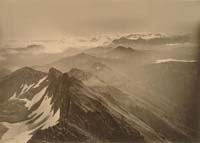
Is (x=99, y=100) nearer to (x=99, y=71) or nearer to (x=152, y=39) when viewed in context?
(x=99, y=71)

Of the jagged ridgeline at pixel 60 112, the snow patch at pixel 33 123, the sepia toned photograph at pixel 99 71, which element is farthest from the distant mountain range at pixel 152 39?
the snow patch at pixel 33 123

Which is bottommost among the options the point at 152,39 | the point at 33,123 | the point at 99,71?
the point at 33,123

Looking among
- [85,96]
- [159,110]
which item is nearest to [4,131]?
[85,96]

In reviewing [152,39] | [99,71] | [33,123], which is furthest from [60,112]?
[152,39]

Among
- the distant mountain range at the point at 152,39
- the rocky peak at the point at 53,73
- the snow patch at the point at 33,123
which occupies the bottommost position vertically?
the snow patch at the point at 33,123

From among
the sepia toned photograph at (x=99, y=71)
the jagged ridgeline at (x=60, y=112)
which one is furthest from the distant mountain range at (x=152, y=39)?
the jagged ridgeline at (x=60, y=112)

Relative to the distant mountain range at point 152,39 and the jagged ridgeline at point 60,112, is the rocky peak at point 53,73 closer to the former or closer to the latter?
the jagged ridgeline at point 60,112

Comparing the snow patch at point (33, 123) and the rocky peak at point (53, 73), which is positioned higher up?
the rocky peak at point (53, 73)

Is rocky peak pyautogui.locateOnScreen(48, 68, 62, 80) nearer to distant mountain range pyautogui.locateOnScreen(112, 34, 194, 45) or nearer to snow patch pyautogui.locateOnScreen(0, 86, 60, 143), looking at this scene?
snow patch pyautogui.locateOnScreen(0, 86, 60, 143)

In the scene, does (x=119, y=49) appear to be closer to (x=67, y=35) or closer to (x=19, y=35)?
(x=67, y=35)
